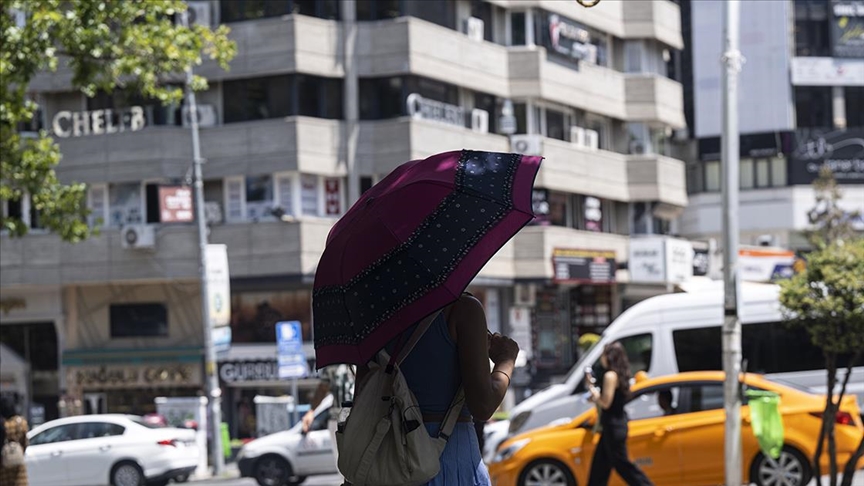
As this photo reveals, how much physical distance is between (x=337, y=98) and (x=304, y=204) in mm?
3074

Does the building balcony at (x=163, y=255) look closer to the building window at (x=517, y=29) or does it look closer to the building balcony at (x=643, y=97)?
the building window at (x=517, y=29)

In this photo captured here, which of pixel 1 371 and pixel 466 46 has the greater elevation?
pixel 466 46

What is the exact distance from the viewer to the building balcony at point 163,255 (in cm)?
4016

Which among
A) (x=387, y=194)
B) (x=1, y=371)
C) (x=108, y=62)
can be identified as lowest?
(x=1, y=371)

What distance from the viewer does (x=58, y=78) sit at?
42.0 meters

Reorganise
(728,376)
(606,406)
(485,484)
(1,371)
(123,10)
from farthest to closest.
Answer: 1. (1,371)
2. (123,10)
3. (728,376)
4. (606,406)
5. (485,484)

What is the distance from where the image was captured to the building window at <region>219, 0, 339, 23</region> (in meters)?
40.8

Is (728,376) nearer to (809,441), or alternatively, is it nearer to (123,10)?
(809,441)

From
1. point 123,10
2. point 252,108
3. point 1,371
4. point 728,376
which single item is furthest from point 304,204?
point 728,376

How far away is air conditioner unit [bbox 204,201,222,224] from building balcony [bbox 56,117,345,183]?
74cm

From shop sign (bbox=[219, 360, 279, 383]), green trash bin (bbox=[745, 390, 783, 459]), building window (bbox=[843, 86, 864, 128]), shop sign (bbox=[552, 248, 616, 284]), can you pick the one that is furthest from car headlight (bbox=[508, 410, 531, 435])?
building window (bbox=[843, 86, 864, 128])

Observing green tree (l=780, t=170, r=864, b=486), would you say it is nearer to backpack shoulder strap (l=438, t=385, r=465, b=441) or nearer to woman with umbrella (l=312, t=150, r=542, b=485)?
woman with umbrella (l=312, t=150, r=542, b=485)

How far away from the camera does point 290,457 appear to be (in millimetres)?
26156

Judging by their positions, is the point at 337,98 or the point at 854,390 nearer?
the point at 854,390
